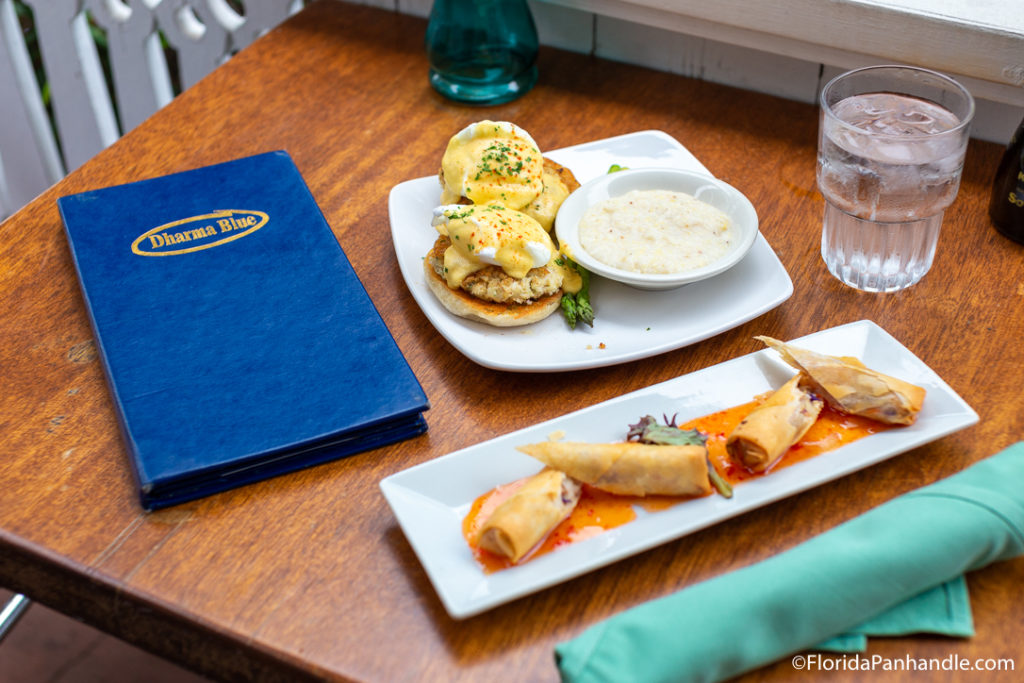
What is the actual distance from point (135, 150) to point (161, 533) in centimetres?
88

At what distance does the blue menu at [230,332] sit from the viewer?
38.8 inches

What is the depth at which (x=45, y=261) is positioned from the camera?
132cm

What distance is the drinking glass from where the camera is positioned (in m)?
1.08

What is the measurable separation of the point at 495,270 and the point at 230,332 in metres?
0.35

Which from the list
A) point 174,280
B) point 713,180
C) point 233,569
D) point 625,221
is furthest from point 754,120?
point 233,569

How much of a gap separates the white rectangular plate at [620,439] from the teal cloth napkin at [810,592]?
0.07 meters

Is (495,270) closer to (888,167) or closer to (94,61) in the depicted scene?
(888,167)

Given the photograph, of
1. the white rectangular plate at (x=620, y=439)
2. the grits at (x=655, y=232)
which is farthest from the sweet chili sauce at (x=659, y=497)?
the grits at (x=655, y=232)

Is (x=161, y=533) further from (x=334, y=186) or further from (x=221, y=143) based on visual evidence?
(x=221, y=143)

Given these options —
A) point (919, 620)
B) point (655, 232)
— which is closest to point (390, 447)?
point (655, 232)

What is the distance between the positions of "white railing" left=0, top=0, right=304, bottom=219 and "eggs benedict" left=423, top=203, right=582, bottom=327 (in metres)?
1.29

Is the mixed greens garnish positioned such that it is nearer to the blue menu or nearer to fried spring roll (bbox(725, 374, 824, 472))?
fried spring roll (bbox(725, 374, 824, 472))

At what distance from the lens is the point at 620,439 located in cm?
98

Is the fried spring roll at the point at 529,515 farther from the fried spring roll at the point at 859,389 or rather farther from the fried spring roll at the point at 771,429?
the fried spring roll at the point at 859,389
